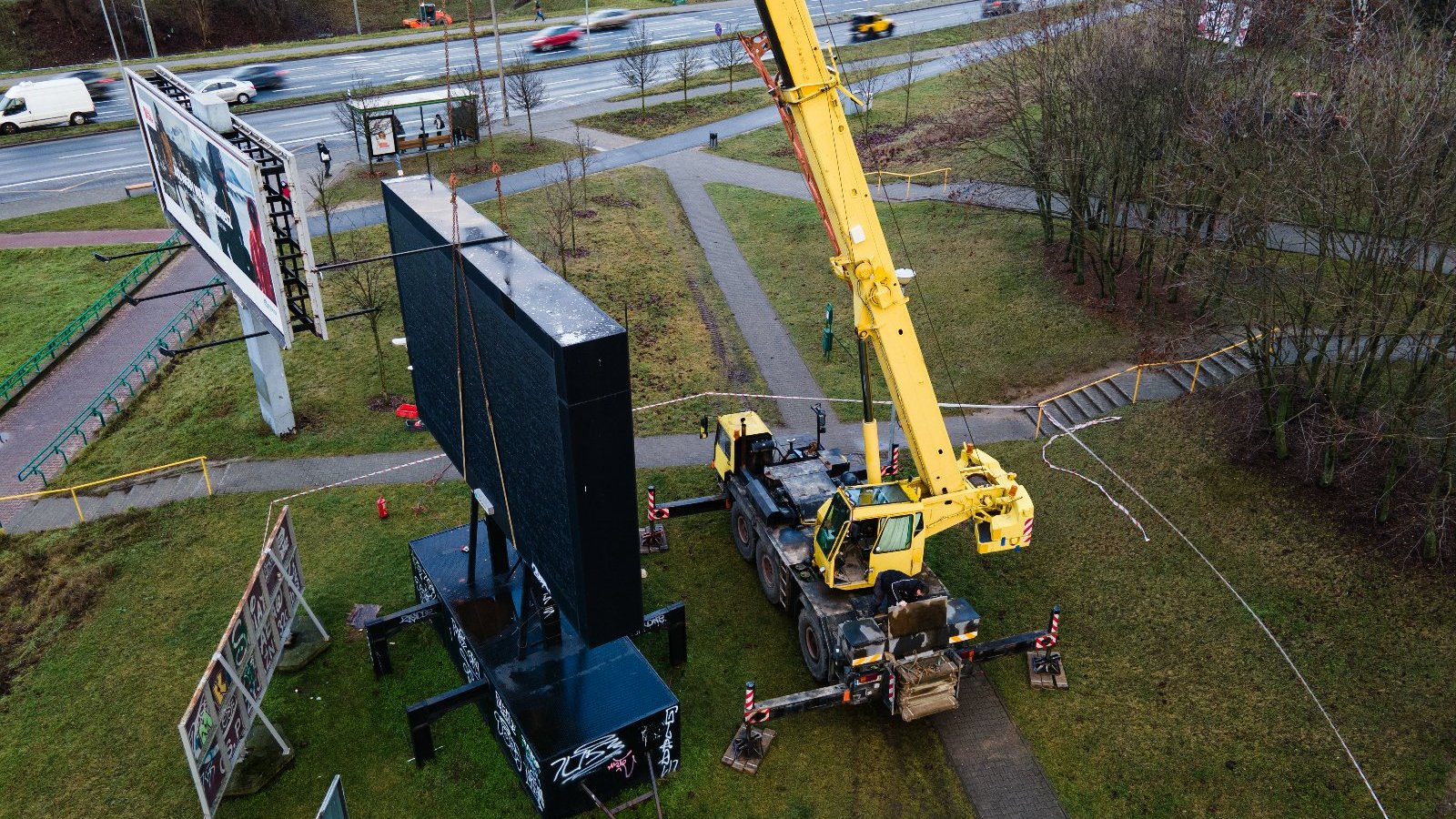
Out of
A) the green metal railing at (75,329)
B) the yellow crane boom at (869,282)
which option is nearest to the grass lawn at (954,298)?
the yellow crane boom at (869,282)

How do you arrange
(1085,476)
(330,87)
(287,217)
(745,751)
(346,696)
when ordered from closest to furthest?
(745,751) < (346,696) < (287,217) < (1085,476) < (330,87)

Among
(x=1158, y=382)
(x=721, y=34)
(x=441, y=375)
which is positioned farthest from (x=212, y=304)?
(x=721, y=34)

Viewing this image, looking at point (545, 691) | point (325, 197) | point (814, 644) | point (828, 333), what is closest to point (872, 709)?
point (814, 644)

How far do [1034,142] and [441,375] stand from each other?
24426 mm

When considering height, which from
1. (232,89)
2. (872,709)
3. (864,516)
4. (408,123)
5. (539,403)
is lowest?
(872,709)

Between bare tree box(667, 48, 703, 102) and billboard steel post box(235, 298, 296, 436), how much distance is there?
34611 mm

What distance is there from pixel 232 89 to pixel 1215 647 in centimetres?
5444

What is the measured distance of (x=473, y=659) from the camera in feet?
59.0

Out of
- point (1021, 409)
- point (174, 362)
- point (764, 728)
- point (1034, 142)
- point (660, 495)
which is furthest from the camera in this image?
point (1034, 142)

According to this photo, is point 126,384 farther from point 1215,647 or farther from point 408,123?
point 1215,647

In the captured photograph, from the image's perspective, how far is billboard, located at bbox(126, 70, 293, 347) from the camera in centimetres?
1934

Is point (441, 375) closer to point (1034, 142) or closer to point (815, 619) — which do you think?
point (815, 619)

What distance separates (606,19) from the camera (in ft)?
235

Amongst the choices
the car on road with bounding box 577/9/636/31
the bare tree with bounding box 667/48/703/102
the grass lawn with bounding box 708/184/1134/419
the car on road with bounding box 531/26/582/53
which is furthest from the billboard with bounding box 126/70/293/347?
the car on road with bounding box 577/9/636/31
